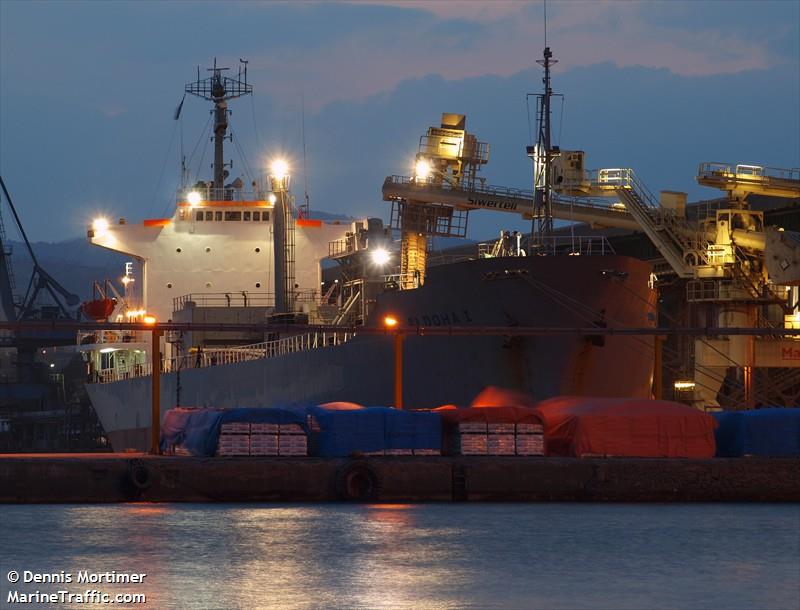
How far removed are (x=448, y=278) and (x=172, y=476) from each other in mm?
15435

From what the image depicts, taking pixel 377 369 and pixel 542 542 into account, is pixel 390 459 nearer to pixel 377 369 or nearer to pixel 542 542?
pixel 542 542

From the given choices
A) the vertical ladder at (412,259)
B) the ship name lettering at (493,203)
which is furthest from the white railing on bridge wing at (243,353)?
the ship name lettering at (493,203)

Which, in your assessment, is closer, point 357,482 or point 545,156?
point 357,482

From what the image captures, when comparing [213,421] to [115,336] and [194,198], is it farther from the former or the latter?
[115,336]

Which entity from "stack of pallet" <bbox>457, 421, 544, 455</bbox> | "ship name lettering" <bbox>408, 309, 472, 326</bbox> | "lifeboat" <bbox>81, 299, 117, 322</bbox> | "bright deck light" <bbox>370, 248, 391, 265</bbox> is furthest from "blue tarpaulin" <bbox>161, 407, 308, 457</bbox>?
"lifeboat" <bbox>81, 299, 117, 322</bbox>

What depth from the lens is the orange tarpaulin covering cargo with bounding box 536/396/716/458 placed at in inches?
920

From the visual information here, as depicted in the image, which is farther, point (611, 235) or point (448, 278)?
point (611, 235)

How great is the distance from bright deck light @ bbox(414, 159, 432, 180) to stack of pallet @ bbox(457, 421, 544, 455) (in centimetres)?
2310

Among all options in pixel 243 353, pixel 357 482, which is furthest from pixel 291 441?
pixel 243 353

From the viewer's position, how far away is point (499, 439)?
75.5 ft

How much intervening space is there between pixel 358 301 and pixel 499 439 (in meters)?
21.5

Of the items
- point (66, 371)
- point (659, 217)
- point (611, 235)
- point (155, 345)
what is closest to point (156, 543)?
point (155, 345)

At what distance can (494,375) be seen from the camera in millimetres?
34688

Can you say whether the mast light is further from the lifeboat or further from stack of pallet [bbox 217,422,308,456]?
stack of pallet [bbox 217,422,308,456]
